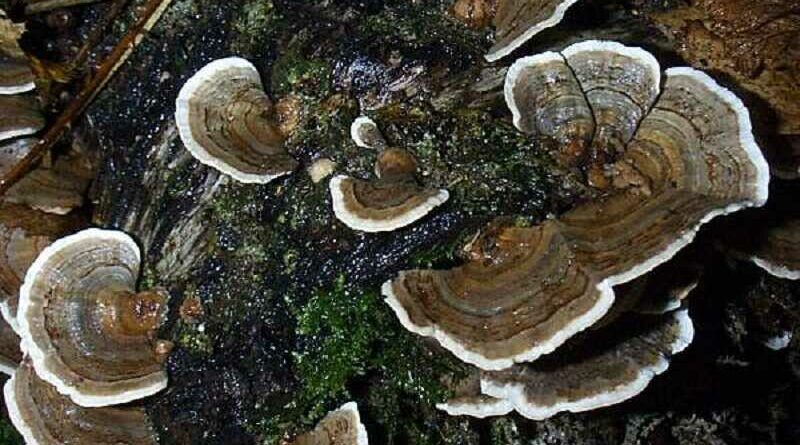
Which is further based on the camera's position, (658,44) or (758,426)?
(758,426)

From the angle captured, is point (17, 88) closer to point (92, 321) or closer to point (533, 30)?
point (92, 321)

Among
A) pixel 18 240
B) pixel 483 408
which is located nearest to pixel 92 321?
pixel 18 240

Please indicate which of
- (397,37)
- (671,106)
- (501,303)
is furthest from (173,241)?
(671,106)

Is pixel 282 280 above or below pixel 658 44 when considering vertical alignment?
below

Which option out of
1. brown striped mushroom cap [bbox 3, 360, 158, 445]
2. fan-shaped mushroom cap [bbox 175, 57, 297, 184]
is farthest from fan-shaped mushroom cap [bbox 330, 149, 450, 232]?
brown striped mushroom cap [bbox 3, 360, 158, 445]

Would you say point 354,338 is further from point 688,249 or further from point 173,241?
point 688,249

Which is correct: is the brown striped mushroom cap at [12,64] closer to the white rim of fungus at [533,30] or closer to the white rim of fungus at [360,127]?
the white rim of fungus at [360,127]
